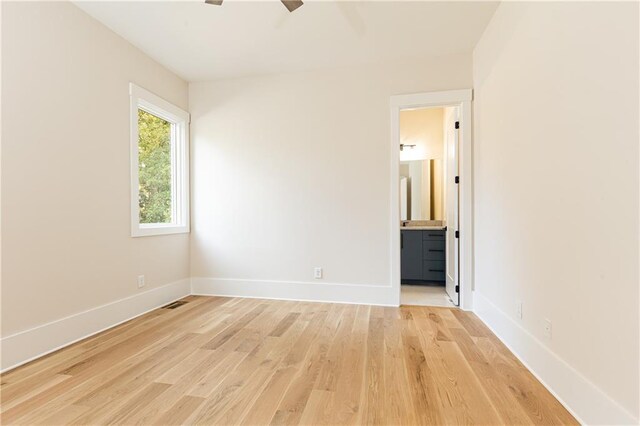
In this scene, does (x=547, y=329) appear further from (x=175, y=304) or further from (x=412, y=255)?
(x=175, y=304)

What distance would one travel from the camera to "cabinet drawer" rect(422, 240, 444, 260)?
14.5ft

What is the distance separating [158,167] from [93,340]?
6.41 feet

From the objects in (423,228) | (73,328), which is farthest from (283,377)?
(423,228)

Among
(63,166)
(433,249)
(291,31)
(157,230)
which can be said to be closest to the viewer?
(63,166)

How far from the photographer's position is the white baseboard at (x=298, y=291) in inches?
133

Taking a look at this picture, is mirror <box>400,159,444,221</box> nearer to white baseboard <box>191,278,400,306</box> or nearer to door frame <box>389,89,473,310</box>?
door frame <box>389,89,473,310</box>

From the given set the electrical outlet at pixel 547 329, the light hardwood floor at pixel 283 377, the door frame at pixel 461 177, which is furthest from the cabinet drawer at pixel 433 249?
the electrical outlet at pixel 547 329

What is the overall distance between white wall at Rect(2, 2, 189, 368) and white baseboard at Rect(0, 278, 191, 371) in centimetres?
4

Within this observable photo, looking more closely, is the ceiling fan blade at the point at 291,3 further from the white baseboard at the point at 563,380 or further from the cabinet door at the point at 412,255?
the cabinet door at the point at 412,255

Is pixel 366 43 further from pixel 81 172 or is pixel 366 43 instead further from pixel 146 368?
pixel 146 368

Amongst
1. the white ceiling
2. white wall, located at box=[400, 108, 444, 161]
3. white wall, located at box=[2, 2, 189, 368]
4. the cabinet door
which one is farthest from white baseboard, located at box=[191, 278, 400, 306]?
white wall, located at box=[400, 108, 444, 161]

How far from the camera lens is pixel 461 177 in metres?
3.21

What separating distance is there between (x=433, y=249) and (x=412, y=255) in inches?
12.6

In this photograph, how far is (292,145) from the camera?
361 cm
